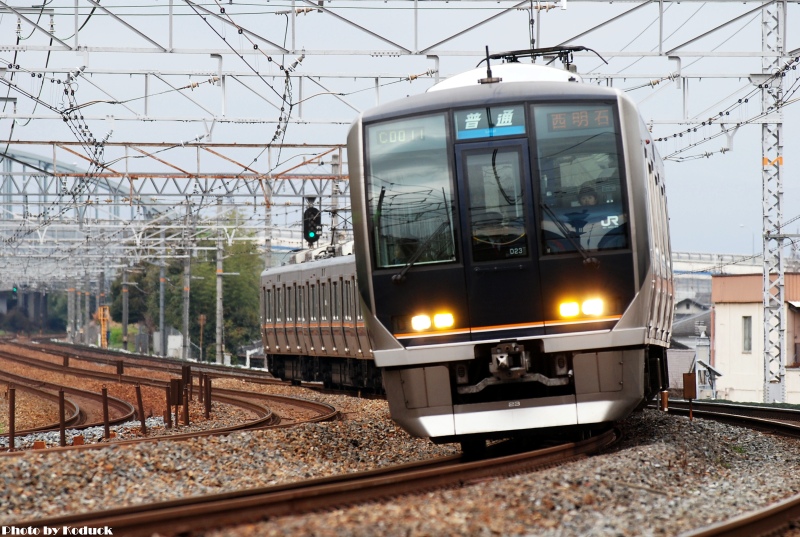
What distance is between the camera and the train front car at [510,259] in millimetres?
10180

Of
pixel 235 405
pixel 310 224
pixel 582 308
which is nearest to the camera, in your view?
pixel 582 308

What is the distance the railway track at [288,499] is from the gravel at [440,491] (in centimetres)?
23

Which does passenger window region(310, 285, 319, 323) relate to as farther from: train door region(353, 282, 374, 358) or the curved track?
the curved track

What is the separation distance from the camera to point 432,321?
10.3 m

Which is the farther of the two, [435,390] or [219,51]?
[219,51]

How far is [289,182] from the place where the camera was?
38.1 metres

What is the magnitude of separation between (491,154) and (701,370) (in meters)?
33.5

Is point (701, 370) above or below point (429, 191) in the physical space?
below

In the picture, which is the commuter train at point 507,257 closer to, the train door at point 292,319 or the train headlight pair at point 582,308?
the train headlight pair at point 582,308

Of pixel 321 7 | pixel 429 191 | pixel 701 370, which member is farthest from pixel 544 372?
pixel 701 370

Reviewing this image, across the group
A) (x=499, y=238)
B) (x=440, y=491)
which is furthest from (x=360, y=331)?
(x=440, y=491)

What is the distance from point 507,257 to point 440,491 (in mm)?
2577

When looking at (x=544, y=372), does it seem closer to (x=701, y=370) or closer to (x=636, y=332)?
(x=636, y=332)

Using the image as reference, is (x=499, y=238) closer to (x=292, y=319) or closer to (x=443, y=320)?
(x=443, y=320)
